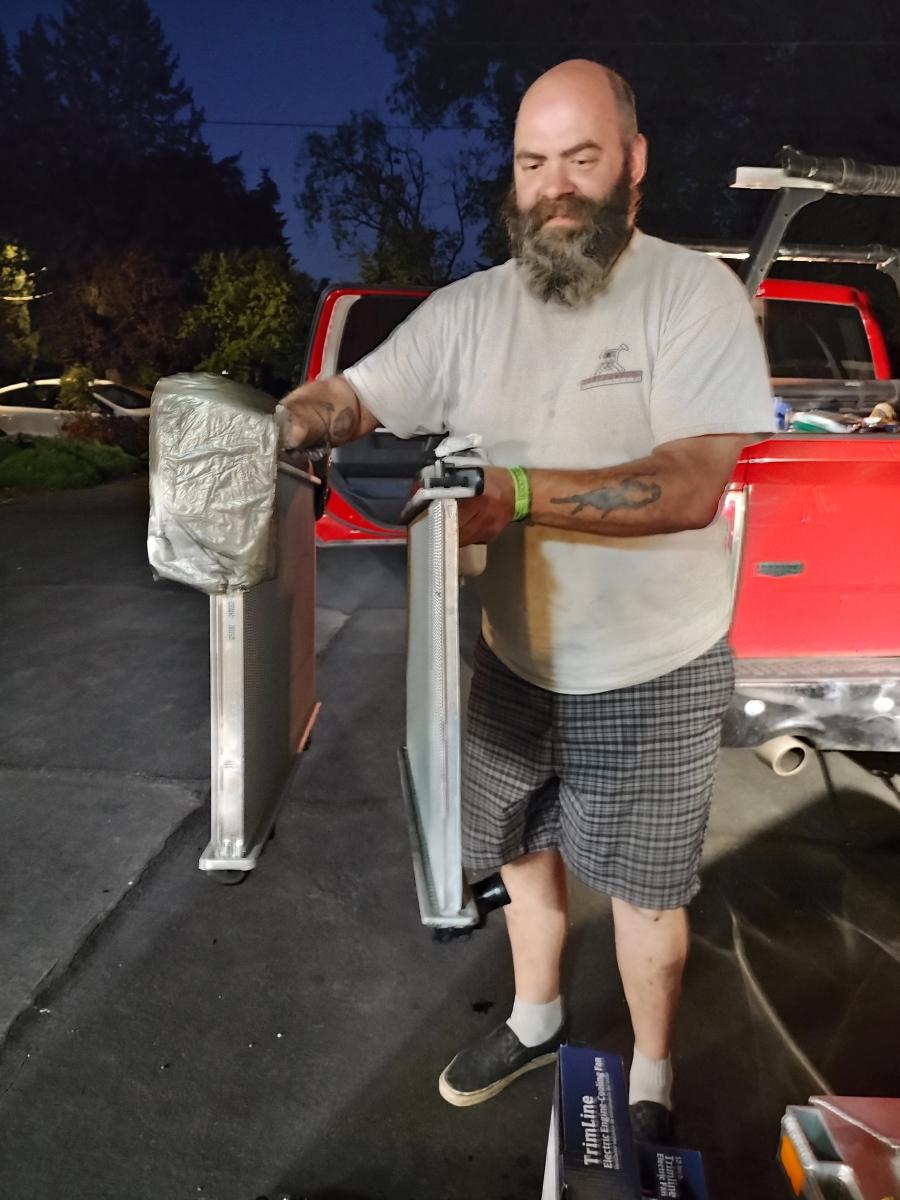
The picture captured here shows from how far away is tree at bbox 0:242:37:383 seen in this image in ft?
56.2

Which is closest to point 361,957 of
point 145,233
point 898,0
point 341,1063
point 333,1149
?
point 341,1063

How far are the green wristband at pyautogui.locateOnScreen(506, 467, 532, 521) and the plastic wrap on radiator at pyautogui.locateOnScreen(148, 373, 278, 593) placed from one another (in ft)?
1.34

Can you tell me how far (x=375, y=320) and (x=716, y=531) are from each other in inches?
228

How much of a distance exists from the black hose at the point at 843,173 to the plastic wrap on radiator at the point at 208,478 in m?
2.55

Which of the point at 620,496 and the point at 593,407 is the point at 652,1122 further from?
the point at 593,407

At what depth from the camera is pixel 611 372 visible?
69.3 inches

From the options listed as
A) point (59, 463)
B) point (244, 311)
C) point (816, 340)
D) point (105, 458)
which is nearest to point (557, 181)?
point (816, 340)

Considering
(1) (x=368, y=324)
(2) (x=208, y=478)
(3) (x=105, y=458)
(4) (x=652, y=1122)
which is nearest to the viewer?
(2) (x=208, y=478)

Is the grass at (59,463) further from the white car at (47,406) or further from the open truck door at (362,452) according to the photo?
the open truck door at (362,452)

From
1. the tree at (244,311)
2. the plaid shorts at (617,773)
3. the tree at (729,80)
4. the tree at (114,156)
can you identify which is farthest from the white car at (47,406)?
the plaid shorts at (617,773)

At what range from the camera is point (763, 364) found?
166 cm

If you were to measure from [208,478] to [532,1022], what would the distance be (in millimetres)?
1701

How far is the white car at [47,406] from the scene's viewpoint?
17.2 meters

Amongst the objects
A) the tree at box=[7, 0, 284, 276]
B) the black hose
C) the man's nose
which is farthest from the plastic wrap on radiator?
the tree at box=[7, 0, 284, 276]
